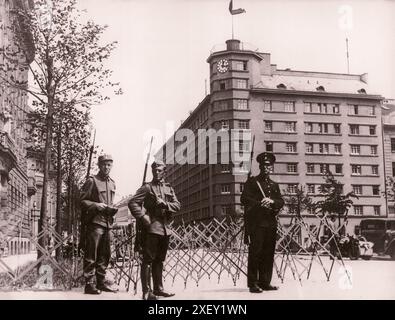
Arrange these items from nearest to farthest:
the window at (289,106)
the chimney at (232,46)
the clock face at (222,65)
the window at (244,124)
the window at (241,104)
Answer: the clock face at (222,65) < the chimney at (232,46) < the window at (241,104) < the window at (244,124) < the window at (289,106)

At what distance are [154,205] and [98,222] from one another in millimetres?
1260

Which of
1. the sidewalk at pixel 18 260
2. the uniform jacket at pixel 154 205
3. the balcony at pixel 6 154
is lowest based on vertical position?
the sidewalk at pixel 18 260

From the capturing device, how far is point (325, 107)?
47.0 metres

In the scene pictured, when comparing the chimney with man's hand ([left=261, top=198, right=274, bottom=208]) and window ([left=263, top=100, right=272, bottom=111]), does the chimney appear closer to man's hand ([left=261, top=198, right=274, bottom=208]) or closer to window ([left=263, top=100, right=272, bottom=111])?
window ([left=263, top=100, right=272, bottom=111])

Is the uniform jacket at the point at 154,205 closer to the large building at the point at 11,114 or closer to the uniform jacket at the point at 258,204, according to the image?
the uniform jacket at the point at 258,204

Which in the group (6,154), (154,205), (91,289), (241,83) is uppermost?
(241,83)

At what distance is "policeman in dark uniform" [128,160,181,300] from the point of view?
862 cm

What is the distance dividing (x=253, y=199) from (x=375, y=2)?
17.2 feet

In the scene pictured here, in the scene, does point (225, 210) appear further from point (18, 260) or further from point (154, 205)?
point (154, 205)

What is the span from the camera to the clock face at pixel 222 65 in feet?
121

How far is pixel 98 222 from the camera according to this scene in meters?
9.41

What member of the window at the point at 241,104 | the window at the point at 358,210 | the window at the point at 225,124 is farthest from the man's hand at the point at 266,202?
the window at the point at 358,210

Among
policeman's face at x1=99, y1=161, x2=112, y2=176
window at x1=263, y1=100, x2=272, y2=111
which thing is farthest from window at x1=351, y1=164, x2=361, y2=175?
policeman's face at x1=99, y1=161, x2=112, y2=176

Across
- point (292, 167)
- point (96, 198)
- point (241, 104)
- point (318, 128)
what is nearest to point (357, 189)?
point (292, 167)
